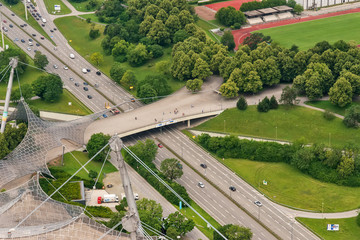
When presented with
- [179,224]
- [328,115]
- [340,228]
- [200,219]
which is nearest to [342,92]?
[328,115]

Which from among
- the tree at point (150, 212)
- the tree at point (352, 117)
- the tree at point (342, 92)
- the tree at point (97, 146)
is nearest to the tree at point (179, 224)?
the tree at point (150, 212)

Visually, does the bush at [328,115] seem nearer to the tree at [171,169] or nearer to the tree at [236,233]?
the tree at [171,169]

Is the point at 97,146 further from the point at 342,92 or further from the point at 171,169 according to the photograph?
the point at 342,92

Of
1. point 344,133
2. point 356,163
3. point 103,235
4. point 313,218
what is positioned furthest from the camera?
point 344,133

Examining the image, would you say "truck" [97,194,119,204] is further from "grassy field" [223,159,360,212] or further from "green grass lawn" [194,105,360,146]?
"green grass lawn" [194,105,360,146]

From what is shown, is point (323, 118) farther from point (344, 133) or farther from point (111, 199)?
point (111, 199)

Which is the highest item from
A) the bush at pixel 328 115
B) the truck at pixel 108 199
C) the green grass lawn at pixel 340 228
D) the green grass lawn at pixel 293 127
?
the bush at pixel 328 115

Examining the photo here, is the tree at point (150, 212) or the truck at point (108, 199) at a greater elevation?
the tree at point (150, 212)

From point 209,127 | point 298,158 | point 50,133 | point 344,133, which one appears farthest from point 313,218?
point 50,133
